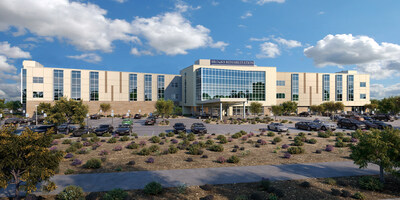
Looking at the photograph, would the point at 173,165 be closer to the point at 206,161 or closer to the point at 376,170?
the point at 206,161

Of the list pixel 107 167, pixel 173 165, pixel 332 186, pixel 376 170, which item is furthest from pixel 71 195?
pixel 376 170

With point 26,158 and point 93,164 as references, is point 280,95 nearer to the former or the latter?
point 93,164

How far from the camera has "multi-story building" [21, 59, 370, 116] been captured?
58344 mm

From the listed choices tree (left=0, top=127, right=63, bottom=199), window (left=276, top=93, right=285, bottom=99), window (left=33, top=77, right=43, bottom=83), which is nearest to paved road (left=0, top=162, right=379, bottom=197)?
tree (left=0, top=127, right=63, bottom=199)


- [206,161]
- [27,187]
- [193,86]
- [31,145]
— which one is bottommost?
[206,161]

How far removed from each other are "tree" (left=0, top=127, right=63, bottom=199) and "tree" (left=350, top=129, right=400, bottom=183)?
1326cm

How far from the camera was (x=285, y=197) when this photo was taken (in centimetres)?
818

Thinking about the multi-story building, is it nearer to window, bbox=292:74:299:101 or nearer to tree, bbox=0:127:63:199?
window, bbox=292:74:299:101

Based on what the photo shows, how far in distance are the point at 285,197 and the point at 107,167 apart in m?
10.3

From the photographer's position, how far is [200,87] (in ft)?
197

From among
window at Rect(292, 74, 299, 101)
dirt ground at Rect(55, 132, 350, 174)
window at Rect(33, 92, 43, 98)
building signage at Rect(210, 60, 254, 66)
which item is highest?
building signage at Rect(210, 60, 254, 66)

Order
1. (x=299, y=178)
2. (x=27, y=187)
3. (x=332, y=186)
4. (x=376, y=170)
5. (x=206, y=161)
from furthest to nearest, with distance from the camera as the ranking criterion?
1. (x=206, y=161)
2. (x=376, y=170)
3. (x=299, y=178)
4. (x=332, y=186)
5. (x=27, y=187)

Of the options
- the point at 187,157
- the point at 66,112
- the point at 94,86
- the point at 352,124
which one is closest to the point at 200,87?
the point at 94,86

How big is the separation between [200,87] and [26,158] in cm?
5351
